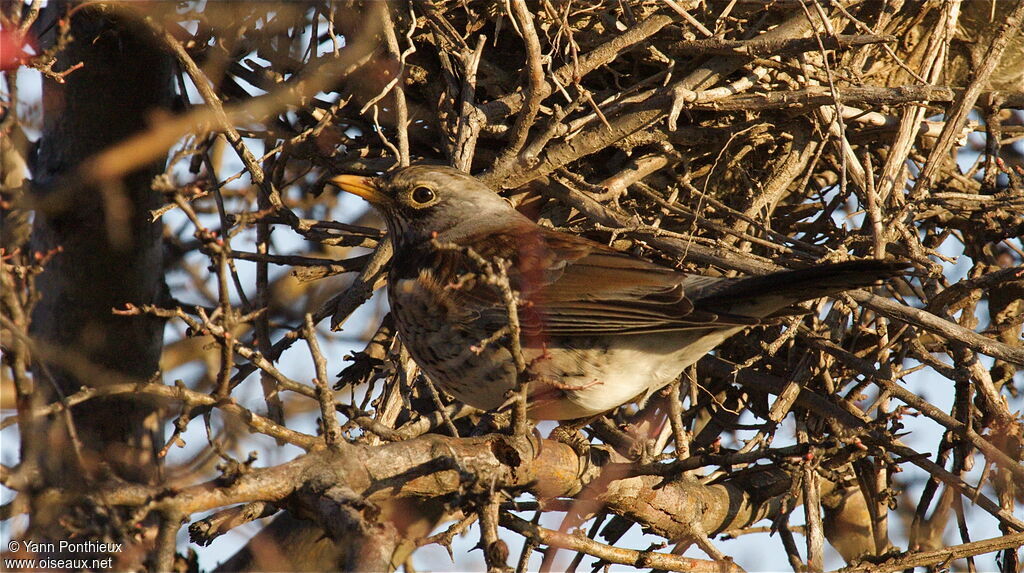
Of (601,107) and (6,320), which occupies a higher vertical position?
(601,107)

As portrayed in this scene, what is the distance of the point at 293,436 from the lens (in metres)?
2.79

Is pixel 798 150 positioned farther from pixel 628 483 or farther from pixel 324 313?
pixel 324 313

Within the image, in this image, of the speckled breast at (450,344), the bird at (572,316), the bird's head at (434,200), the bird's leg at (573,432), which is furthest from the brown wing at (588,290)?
the bird's leg at (573,432)

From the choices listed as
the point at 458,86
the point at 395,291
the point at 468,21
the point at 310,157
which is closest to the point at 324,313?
the point at 395,291

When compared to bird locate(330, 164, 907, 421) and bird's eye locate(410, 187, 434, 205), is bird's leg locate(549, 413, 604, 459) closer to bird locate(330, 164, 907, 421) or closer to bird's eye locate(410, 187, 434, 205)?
bird locate(330, 164, 907, 421)

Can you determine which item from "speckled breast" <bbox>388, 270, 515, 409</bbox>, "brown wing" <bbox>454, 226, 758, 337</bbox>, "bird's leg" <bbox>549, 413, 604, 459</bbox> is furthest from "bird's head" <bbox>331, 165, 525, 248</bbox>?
"bird's leg" <bbox>549, 413, 604, 459</bbox>

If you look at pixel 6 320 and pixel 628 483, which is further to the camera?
pixel 628 483

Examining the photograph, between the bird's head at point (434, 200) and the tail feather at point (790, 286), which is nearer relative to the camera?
the tail feather at point (790, 286)

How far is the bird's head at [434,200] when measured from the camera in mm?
4340

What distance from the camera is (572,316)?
3.75m

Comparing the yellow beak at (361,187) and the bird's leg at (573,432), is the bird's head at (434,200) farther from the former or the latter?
the bird's leg at (573,432)

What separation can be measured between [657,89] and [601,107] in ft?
0.90

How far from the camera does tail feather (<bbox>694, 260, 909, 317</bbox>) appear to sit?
319 centimetres

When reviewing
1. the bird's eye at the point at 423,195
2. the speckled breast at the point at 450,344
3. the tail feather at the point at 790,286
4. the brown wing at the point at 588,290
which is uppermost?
the tail feather at the point at 790,286
